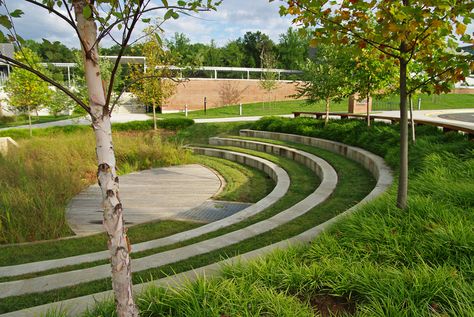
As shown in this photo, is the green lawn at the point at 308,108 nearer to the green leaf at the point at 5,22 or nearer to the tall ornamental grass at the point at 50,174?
the tall ornamental grass at the point at 50,174

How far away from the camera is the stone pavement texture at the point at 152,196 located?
265 inches

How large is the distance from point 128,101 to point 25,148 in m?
33.7

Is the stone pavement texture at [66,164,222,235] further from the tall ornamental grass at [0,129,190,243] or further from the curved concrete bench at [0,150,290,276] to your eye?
the curved concrete bench at [0,150,290,276]

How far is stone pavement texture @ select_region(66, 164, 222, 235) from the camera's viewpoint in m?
6.73

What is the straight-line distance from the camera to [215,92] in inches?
1662

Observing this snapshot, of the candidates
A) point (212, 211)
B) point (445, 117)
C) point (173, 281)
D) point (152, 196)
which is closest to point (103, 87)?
point (173, 281)

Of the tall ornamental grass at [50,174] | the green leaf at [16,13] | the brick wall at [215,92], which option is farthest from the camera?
the brick wall at [215,92]

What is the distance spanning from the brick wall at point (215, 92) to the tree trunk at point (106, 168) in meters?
36.0

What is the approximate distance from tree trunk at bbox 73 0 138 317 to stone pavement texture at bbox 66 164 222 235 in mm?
4275

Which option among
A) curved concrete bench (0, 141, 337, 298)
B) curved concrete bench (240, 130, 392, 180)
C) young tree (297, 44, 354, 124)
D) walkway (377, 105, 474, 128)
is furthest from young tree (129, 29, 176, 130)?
curved concrete bench (0, 141, 337, 298)

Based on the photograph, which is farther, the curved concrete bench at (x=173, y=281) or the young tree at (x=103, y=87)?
the curved concrete bench at (x=173, y=281)

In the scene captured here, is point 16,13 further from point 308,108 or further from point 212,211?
point 308,108

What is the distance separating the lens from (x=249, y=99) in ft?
149

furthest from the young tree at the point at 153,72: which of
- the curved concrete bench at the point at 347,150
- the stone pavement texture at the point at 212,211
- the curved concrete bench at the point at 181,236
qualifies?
the stone pavement texture at the point at 212,211
